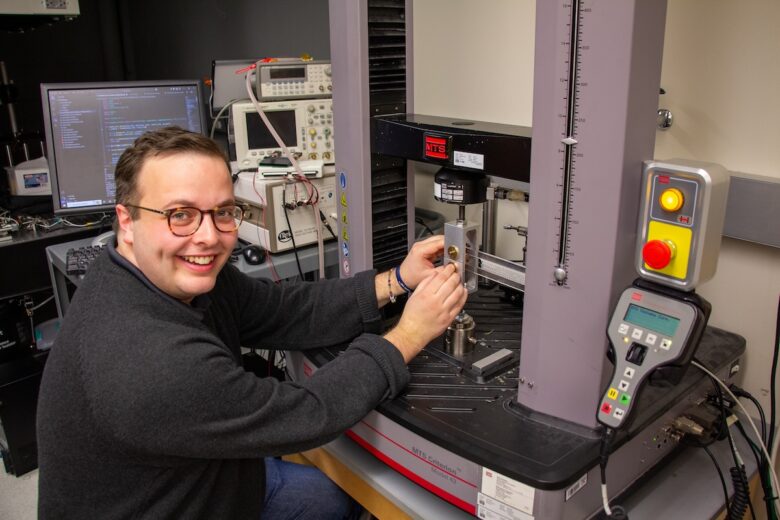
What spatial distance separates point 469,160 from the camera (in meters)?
1.15

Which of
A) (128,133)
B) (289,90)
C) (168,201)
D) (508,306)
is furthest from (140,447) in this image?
(128,133)

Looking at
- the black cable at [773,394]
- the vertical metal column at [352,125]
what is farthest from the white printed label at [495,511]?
the black cable at [773,394]

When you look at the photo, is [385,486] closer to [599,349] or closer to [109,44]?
[599,349]

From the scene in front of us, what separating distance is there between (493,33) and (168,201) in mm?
1150

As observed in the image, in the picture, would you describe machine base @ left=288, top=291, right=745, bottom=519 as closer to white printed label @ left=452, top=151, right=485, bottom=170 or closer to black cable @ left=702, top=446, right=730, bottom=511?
black cable @ left=702, top=446, right=730, bottom=511

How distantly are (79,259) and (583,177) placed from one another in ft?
5.55

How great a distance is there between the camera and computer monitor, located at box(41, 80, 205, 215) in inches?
88.4

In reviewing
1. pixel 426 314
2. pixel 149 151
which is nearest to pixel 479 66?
pixel 426 314

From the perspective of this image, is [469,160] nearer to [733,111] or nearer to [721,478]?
[733,111]

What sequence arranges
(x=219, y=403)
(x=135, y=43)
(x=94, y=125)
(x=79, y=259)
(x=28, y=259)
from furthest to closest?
(x=135, y=43) → (x=28, y=259) → (x=94, y=125) → (x=79, y=259) → (x=219, y=403)

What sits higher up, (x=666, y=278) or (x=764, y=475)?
(x=666, y=278)

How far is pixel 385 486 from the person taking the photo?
1177 mm

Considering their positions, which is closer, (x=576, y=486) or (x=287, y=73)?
(x=576, y=486)

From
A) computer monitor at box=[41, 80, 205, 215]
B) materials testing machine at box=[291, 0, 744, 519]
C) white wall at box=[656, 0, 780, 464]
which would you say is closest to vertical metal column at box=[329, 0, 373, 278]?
materials testing machine at box=[291, 0, 744, 519]
